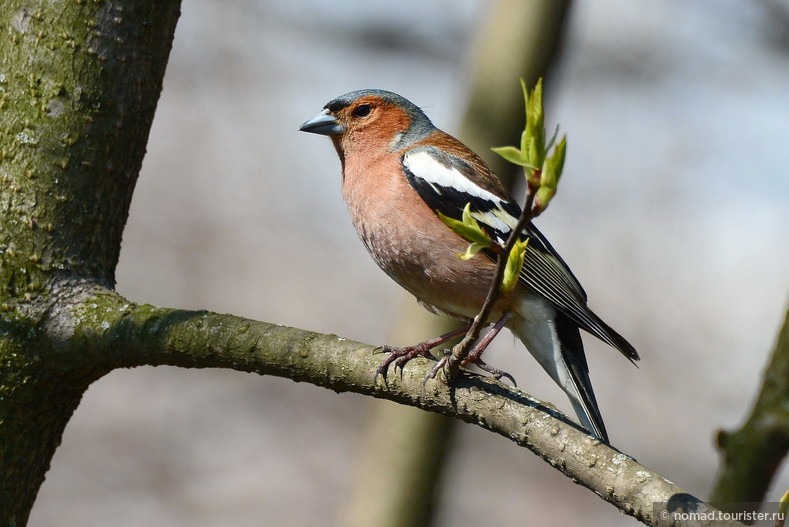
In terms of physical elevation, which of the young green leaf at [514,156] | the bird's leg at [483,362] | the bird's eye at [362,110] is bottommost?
the young green leaf at [514,156]

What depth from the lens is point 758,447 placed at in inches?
118

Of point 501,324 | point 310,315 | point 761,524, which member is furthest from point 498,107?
point 310,315

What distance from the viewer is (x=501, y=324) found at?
3553mm

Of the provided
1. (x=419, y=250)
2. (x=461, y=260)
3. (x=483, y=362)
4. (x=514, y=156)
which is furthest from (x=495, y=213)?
(x=514, y=156)

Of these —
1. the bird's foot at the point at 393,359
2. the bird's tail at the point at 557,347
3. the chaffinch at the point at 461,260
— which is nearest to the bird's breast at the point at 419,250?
the chaffinch at the point at 461,260

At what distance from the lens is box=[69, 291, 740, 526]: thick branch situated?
89.3 inches

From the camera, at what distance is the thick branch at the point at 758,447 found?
298 cm

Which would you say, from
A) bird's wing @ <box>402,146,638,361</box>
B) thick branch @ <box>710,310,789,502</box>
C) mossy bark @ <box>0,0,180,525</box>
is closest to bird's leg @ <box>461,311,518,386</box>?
bird's wing @ <box>402,146,638,361</box>

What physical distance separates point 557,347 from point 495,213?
69 cm

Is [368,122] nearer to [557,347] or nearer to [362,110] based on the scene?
[362,110]

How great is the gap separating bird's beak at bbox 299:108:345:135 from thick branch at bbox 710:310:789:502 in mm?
2551

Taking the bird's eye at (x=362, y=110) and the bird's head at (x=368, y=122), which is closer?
the bird's head at (x=368, y=122)

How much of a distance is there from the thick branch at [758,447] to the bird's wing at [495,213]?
2.12 ft

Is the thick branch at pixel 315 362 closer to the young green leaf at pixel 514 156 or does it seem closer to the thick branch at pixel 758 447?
the young green leaf at pixel 514 156
